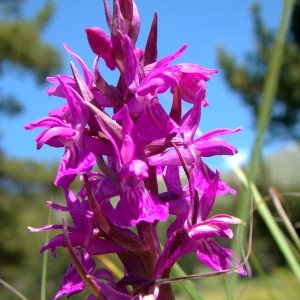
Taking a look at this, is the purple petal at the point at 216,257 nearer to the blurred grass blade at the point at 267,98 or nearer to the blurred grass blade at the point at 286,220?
the blurred grass blade at the point at 267,98

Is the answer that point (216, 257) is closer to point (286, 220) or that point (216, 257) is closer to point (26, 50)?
point (286, 220)

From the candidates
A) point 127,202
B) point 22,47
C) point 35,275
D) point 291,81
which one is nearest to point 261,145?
point 127,202

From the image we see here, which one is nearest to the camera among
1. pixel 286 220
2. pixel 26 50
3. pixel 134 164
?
pixel 134 164

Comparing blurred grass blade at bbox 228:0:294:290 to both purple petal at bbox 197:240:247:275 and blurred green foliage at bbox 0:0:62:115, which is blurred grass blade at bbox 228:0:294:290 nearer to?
purple petal at bbox 197:240:247:275

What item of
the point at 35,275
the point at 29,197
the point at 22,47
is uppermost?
the point at 22,47

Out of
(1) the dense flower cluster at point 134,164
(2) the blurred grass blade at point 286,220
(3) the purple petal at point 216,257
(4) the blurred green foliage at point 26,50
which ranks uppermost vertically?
(4) the blurred green foliage at point 26,50

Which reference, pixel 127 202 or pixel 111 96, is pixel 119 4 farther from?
pixel 127 202

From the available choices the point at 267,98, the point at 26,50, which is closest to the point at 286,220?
the point at 267,98

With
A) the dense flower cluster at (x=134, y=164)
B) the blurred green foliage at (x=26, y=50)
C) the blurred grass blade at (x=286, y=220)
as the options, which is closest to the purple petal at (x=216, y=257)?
the dense flower cluster at (x=134, y=164)

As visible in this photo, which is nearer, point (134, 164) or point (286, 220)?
point (134, 164)
